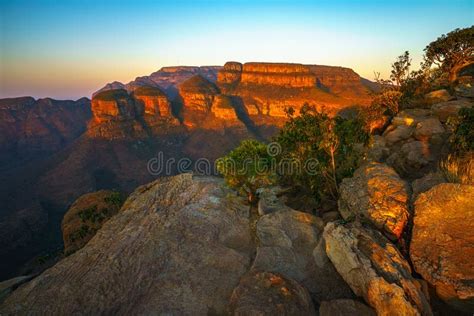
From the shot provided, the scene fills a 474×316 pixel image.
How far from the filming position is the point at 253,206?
73.2 feet

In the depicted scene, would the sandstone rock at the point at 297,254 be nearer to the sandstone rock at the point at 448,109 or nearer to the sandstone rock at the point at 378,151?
the sandstone rock at the point at 378,151

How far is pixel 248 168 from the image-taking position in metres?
21.5

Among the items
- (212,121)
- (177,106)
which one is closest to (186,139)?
(212,121)

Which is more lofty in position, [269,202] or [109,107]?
[269,202]

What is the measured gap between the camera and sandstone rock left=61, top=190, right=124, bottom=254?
1427 inches

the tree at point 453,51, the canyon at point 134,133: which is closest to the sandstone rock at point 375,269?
the tree at point 453,51

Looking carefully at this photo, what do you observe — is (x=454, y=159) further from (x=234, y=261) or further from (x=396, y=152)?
(x=234, y=261)

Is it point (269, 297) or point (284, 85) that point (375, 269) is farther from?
point (284, 85)

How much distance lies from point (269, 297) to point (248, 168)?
11.0 m

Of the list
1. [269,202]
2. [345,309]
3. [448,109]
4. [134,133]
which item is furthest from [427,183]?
[134,133]

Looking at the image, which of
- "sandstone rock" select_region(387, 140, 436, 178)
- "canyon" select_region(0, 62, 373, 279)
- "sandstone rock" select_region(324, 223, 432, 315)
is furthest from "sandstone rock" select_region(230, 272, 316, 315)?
"canyon" select_region(0, 62, 373, 279)

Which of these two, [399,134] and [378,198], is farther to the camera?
[399,134]

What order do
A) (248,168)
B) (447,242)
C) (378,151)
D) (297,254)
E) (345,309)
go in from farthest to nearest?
(378,151)
(248,168)
(297,254)
(447,242)
(345,309)
